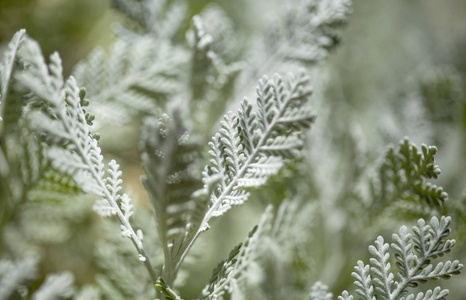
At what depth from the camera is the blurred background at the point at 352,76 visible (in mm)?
540

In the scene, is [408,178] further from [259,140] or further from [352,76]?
[352,76]

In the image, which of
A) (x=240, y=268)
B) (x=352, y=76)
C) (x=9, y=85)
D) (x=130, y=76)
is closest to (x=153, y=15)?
(x=130, y=76)

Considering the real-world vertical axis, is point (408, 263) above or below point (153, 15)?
below

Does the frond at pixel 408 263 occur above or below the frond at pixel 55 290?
above

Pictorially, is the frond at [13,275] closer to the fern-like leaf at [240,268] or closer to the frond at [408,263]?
the fern-like leaf at [240,268]

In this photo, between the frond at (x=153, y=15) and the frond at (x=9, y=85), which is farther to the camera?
the frond at (x=153, y=15)

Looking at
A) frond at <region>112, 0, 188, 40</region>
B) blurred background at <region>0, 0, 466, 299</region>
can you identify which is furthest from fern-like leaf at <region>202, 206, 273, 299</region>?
frond at <region>112, 0, 188, 40</region>

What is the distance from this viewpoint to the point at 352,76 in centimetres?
79

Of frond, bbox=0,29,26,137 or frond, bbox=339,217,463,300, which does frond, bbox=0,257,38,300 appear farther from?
frond, bbox=339,217,463,300

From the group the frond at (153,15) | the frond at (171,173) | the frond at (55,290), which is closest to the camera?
the frond at (171,173)

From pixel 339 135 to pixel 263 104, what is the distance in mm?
370

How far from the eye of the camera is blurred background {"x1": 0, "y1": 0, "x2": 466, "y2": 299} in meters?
0.54

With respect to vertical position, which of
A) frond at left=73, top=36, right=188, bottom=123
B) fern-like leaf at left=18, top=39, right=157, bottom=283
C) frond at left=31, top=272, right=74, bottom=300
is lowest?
frond at left=31, top=272, right=74, bottom=300

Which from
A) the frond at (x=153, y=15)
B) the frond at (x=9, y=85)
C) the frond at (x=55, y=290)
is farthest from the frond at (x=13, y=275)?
the frond at (x=153, y=15)
